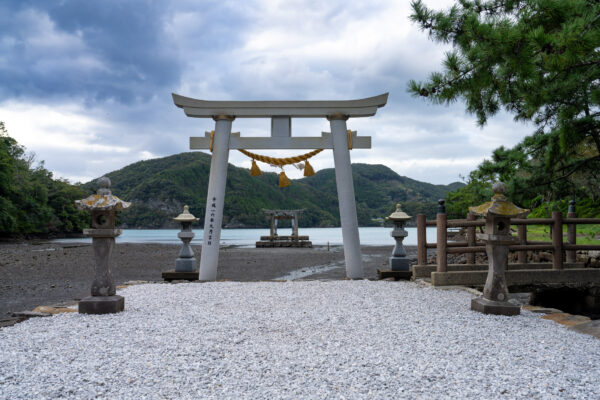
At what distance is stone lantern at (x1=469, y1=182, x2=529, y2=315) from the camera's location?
14.3ft

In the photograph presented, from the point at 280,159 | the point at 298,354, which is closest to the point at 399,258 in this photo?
the point at 280,159

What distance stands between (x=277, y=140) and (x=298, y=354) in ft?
16.3

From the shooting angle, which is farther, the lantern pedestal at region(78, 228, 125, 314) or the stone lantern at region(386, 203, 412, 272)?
the stone lantern at region(386, 203, 412, 272)

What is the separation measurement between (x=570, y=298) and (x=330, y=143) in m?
5.71

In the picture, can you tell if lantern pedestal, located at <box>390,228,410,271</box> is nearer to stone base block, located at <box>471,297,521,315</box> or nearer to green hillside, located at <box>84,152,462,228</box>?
stone base block, located at <box>471,297,521,315</box>

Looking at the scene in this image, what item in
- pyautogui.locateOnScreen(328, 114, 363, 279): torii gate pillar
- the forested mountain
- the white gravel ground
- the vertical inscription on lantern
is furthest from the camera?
the forested mountain

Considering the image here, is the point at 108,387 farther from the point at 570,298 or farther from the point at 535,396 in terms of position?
the point at 570,298

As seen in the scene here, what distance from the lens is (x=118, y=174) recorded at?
7669 centimetres

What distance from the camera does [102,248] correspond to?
179 inches

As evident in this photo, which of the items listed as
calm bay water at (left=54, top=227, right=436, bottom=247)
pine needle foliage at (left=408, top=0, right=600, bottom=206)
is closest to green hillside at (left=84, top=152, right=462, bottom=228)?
calm bay water at (left=54, top=227, right=436, bottom=247)

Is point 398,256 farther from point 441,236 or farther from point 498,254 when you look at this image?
point 498,254

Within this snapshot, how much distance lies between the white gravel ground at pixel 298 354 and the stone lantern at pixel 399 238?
273 centimetres

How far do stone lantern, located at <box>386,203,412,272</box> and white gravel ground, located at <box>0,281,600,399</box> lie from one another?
2.73 m

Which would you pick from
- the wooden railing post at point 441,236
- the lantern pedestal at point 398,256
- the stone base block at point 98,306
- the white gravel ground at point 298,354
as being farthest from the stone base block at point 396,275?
the stone base block at point 98,306
